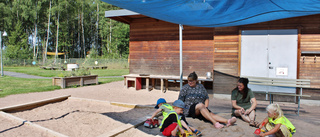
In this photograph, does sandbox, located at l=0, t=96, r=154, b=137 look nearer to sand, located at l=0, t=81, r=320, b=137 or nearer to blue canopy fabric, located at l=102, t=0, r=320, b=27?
sand, located at l=0, t=81, r=320, b=137

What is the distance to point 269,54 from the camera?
767 centimetres

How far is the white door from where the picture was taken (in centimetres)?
746

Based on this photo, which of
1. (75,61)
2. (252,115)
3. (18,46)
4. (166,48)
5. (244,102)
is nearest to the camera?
(252,115)

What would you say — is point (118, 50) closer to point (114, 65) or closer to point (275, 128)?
point (114, 65)

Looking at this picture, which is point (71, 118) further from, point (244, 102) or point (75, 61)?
point (75, 61)

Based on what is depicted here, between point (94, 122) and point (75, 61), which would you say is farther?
point (75, 61)

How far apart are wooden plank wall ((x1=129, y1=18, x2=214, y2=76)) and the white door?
163 centimetres

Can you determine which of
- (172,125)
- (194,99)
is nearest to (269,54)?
(194,99)

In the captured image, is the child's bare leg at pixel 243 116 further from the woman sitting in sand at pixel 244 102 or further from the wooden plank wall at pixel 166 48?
the wooden plank wall at pixel 166 48

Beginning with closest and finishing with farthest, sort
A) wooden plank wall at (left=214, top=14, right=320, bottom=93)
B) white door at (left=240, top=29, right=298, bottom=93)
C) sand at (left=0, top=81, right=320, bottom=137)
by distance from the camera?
1. sand at (left=0, top=81, right=320, bottom=137)
2. wooden plank wall at (left=214, top=14, right=320, bottom=93)
3. white door at (left=240, top=29, right=298, bottom=93)

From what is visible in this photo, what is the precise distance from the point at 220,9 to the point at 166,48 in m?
6.42

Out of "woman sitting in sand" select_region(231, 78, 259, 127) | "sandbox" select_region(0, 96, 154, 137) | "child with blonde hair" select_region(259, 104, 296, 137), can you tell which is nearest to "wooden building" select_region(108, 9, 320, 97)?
"woman sitting in sand" select_region(231, 78, 259, 127)

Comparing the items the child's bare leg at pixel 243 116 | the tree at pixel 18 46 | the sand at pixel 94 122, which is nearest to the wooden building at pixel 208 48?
the sand at pixel 94 122

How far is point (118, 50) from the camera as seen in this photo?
40469mm
